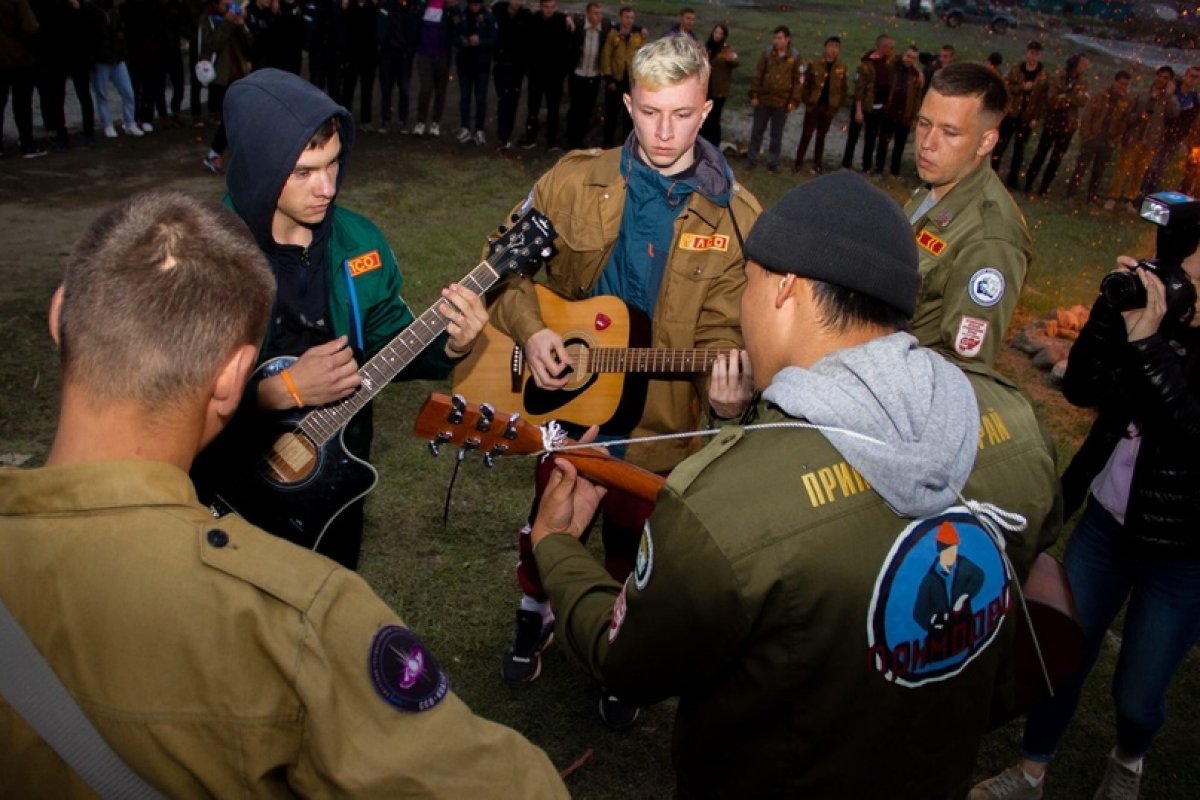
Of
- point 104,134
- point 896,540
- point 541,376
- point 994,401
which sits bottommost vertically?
point 104,134

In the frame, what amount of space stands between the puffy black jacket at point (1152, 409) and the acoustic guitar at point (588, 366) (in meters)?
1.42

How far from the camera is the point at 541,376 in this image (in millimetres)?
3811

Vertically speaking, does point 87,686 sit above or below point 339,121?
below

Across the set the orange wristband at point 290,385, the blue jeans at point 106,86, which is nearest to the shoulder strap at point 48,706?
the orange wristband at point 290,385

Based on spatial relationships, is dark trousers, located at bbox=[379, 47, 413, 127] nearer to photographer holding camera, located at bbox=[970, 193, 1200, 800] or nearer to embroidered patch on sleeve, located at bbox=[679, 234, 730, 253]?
embroidered patch on sleeve, located at bbox=[679, 234, 730, 253]

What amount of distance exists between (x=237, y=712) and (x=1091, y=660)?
11.3ft

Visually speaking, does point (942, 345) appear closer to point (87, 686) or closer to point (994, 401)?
point (994, 401)

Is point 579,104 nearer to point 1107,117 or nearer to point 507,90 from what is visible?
point 507,90

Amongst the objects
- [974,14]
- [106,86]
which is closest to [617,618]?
[106,86]

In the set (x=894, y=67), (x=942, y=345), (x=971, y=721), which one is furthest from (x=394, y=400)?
(x=894, y=67)

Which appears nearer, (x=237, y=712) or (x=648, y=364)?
(x=237, y=712)

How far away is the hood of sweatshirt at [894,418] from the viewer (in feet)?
5.96

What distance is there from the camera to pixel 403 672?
1.48m

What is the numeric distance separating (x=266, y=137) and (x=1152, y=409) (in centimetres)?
321
